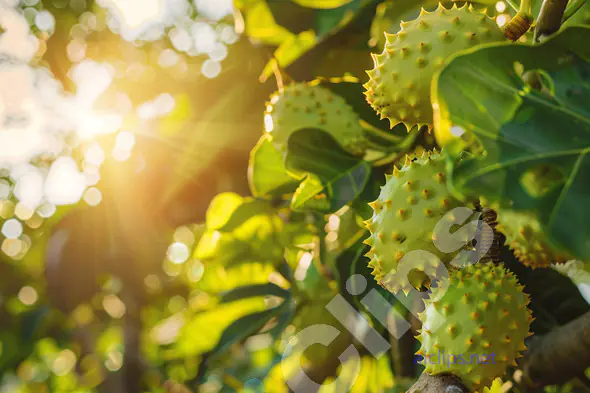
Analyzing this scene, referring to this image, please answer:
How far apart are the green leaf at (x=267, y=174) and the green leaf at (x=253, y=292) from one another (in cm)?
59

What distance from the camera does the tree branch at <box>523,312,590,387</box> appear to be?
90 centimetres

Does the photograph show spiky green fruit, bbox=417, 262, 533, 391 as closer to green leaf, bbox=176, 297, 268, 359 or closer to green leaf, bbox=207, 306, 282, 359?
green leaf, bbox=207, 306, 282, 359

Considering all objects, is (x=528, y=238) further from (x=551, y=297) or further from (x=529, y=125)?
(x=551, y=297)

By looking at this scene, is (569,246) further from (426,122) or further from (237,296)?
(237,296)

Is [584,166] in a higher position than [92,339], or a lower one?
higher

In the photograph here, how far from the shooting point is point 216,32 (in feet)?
8.40

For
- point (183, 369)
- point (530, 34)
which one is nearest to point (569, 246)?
point (530, 34)

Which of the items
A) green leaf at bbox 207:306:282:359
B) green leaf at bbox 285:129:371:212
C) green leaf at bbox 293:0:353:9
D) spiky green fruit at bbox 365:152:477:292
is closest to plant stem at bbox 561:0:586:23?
spiky green fruit at bbox 365:152:477:292

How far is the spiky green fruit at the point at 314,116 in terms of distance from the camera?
0.94 m

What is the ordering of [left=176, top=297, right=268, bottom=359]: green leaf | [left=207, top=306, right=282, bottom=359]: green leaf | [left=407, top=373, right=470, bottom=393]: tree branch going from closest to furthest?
[left=407, top=373, right=470, bottom=393]: tree branch
[left=207, top=306, right=282, bottom=359]: green leaf
[left=176, top=297, right=268, bottom=359]: green leaf

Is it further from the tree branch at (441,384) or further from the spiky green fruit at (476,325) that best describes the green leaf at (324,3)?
the tree branch at (441,384)

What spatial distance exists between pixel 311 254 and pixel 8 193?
4182 millimetres

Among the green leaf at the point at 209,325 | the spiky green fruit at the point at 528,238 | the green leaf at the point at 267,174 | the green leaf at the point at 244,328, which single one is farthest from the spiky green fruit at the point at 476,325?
the green leaf at the point at 209,325

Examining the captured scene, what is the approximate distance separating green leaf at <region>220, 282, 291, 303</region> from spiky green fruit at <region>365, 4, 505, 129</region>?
921 millimetres
